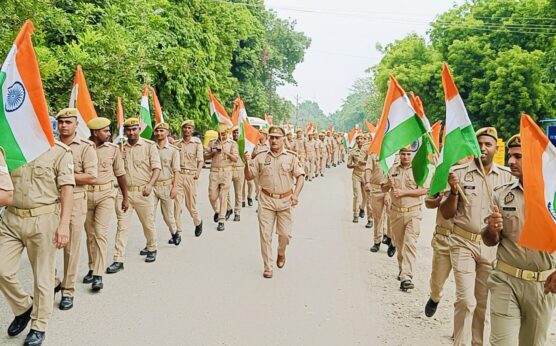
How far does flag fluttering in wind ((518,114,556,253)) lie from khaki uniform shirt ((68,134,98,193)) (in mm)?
4348

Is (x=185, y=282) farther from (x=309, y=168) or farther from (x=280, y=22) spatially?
(x=280, y=22)

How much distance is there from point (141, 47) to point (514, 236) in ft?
39.1

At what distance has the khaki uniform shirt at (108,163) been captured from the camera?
23.3 ft

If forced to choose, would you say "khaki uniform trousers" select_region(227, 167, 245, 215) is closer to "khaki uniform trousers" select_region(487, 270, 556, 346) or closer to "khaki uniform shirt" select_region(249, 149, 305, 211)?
"khaki uniform shirt" select_region(249, 149, 305, 211)

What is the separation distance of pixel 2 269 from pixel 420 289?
4929mm

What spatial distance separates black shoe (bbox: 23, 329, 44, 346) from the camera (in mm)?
4961

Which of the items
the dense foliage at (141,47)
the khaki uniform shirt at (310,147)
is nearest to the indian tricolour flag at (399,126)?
the dense foliage at (141,47)

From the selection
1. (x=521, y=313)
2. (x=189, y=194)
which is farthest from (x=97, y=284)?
(x=521, y=313)

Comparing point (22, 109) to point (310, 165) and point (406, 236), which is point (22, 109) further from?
point (310, 165)

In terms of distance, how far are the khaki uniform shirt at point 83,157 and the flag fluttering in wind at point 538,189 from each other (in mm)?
4348

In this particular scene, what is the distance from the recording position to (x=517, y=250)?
4066mm

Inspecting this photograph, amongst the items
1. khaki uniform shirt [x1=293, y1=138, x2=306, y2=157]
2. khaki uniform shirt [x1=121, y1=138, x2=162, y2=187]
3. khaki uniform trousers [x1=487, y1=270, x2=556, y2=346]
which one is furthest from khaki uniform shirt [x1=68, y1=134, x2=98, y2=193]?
khaki uniform shirt [x1=293, y1=138, x2=306, y2=157]

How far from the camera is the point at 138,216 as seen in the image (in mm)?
8266

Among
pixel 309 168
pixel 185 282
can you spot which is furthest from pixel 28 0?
pixel 309 168
